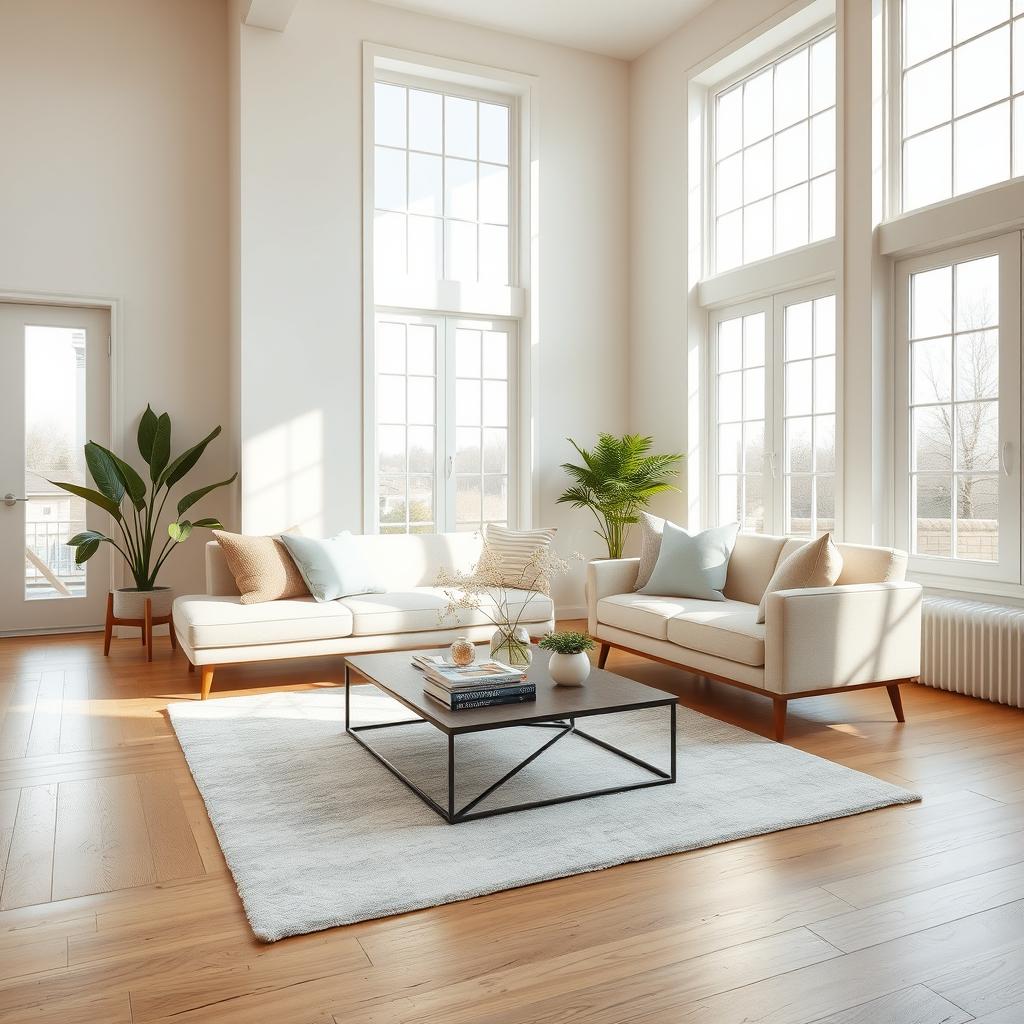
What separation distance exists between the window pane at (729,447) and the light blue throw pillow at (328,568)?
2738mm

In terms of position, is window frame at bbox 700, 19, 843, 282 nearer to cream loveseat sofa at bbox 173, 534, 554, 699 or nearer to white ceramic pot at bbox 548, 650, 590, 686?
cream loveseat sofa at bbox 173, 534, 554, 699

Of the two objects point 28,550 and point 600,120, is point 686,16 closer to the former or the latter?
point 600,120

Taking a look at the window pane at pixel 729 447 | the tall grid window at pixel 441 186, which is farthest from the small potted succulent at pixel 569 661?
the tall grid window at pixel 441 186

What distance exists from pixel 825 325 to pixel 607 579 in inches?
81.7

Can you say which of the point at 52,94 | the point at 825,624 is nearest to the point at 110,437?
the point at 52,94

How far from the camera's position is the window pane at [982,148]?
14.7 ft

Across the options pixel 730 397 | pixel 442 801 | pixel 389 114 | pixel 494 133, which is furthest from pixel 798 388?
pixel 442 801

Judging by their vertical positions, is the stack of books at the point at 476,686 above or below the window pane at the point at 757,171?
below

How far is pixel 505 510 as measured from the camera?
6.85 meters

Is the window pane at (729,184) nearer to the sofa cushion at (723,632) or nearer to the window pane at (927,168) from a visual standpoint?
the window pane at (927,168)

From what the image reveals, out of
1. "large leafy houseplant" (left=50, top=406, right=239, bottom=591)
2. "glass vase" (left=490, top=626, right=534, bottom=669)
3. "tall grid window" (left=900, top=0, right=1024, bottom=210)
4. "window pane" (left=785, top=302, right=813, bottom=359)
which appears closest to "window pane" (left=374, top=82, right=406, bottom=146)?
"large leafy houseplant" (left=50, top=406, right=239, bottom=591)

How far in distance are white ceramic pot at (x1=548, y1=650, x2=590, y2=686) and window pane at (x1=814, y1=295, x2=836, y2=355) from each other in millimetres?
3129

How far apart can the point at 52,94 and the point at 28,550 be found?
294 centimetres

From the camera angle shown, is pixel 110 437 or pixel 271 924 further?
pixel 110 437
